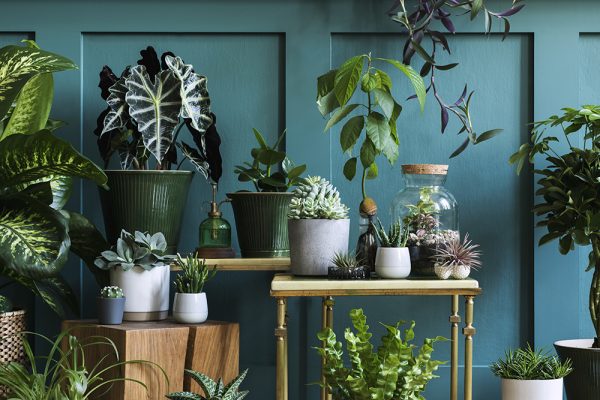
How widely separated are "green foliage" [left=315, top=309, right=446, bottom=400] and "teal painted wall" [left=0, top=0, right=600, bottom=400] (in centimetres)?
67

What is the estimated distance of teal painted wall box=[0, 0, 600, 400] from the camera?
302cm

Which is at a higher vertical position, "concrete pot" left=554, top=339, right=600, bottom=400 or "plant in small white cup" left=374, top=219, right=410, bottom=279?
"plant in small white cup" left=374, top=219, right=410, bottom=279

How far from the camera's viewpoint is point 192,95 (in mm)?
2744

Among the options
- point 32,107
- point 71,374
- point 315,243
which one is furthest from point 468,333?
point 32,107

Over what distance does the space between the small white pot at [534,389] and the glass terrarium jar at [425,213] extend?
1.42 ft

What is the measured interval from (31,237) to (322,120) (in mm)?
1141

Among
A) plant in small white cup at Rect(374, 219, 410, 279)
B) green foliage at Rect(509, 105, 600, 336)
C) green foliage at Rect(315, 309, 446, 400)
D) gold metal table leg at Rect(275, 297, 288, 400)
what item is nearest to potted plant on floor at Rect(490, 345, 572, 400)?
green foliage at Rect(509, 105, 600, 336)

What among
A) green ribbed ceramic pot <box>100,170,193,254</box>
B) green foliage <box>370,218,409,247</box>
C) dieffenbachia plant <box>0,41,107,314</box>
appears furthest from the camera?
green ribbed ceramic pot <box>100,170,193,254</box>

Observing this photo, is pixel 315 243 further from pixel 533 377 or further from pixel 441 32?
pixel 441 32

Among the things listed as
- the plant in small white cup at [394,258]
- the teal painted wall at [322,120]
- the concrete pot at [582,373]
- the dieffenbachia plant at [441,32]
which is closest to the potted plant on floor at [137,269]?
the teal painted wall at [322,120]

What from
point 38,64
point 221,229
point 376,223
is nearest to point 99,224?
point 221,229

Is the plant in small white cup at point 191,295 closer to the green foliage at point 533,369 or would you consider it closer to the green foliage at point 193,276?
the green foliage at point 193,276

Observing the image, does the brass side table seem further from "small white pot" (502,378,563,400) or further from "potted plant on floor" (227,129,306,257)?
"potted plant on floor" (227,129,306,257)

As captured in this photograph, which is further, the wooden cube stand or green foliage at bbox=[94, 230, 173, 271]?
green foliage at bbox=[94, 230, 173, 271]
